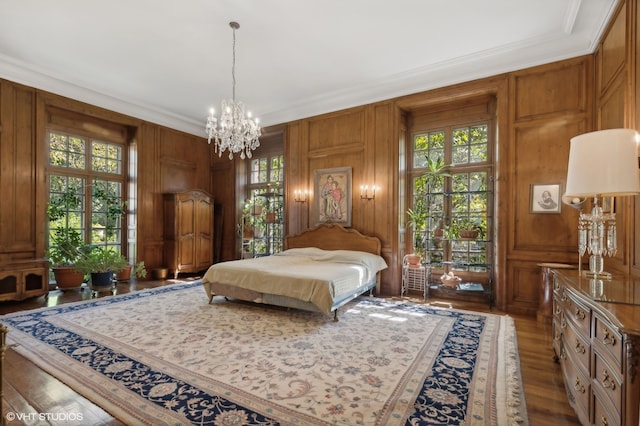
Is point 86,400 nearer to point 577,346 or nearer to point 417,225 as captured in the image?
point 577,346

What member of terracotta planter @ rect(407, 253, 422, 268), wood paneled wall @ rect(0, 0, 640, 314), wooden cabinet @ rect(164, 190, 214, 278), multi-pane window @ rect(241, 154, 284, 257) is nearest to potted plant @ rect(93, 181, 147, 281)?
wood paneled wall @ rect(0, 0, 640, 314)

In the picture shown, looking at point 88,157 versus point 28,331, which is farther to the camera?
point 88,157

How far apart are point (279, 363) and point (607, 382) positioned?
7.00 feet

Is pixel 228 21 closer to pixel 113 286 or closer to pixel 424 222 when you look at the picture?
pixel 424 222

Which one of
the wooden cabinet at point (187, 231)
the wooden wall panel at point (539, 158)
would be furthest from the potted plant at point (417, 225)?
the wooden cabinet at point (187, 231)

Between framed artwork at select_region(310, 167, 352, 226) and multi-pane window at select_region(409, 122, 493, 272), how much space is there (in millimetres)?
1190

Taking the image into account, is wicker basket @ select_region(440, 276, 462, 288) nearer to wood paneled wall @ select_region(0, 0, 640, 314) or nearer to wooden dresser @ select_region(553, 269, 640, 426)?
wood paneled wall @ select_region(0, 0, 640, 314)

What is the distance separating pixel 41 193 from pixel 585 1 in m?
7.90

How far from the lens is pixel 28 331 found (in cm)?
333

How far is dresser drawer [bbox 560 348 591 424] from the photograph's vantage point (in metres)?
1.73

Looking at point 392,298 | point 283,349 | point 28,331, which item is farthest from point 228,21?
point 392,298

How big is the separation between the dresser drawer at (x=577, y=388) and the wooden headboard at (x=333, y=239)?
331 centimetres

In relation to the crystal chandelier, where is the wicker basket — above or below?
below

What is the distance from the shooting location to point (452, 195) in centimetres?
529
